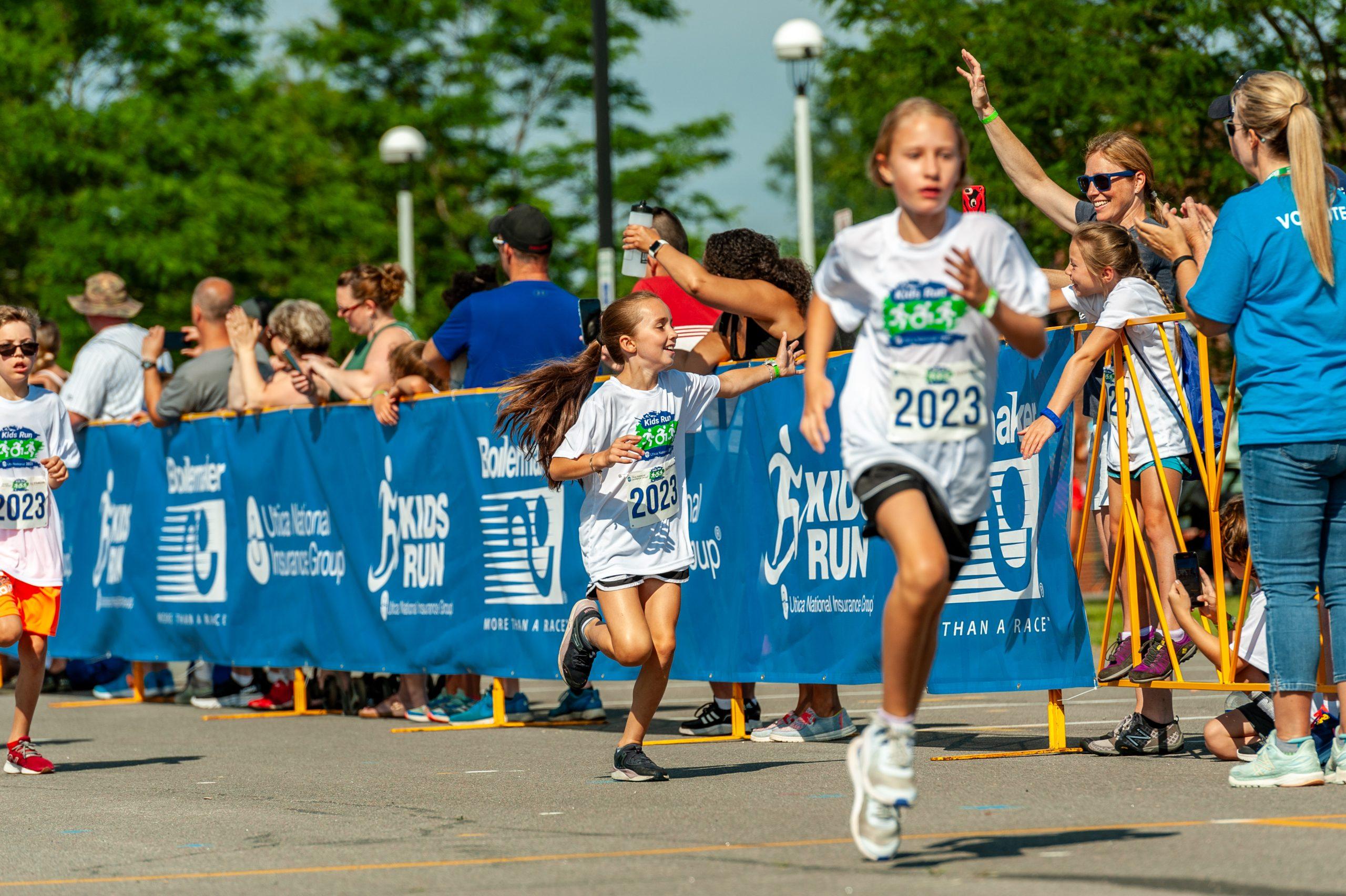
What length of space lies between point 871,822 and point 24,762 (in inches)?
194

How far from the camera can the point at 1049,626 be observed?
303 inches

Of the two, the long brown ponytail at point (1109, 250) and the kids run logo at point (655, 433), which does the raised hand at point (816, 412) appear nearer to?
the kids run logo at point (655, 433)

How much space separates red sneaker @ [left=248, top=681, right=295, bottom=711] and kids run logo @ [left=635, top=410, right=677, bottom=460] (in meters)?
5.15

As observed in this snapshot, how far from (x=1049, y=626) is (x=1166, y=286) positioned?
1480 mm

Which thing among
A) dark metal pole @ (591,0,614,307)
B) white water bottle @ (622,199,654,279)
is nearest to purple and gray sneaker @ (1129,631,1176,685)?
white water bottle @ (622,199,654,279)

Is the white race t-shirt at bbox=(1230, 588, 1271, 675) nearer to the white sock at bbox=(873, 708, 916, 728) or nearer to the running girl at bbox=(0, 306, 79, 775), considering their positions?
the white sock at bbox=(873, 708, 916, 728)

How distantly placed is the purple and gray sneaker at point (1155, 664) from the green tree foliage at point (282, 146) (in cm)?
2479

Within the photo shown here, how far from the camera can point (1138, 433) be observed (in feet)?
24.5

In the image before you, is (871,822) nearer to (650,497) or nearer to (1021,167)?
(650,497)

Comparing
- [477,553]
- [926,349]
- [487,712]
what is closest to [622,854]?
[926,349]

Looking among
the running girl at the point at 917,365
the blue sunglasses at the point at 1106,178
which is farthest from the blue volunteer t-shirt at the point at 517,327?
the running girl at the point at 917,365

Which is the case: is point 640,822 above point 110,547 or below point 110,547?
below

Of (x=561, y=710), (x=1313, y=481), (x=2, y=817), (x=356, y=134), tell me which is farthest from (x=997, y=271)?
(x=356, y=134)

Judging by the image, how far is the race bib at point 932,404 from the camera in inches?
202
